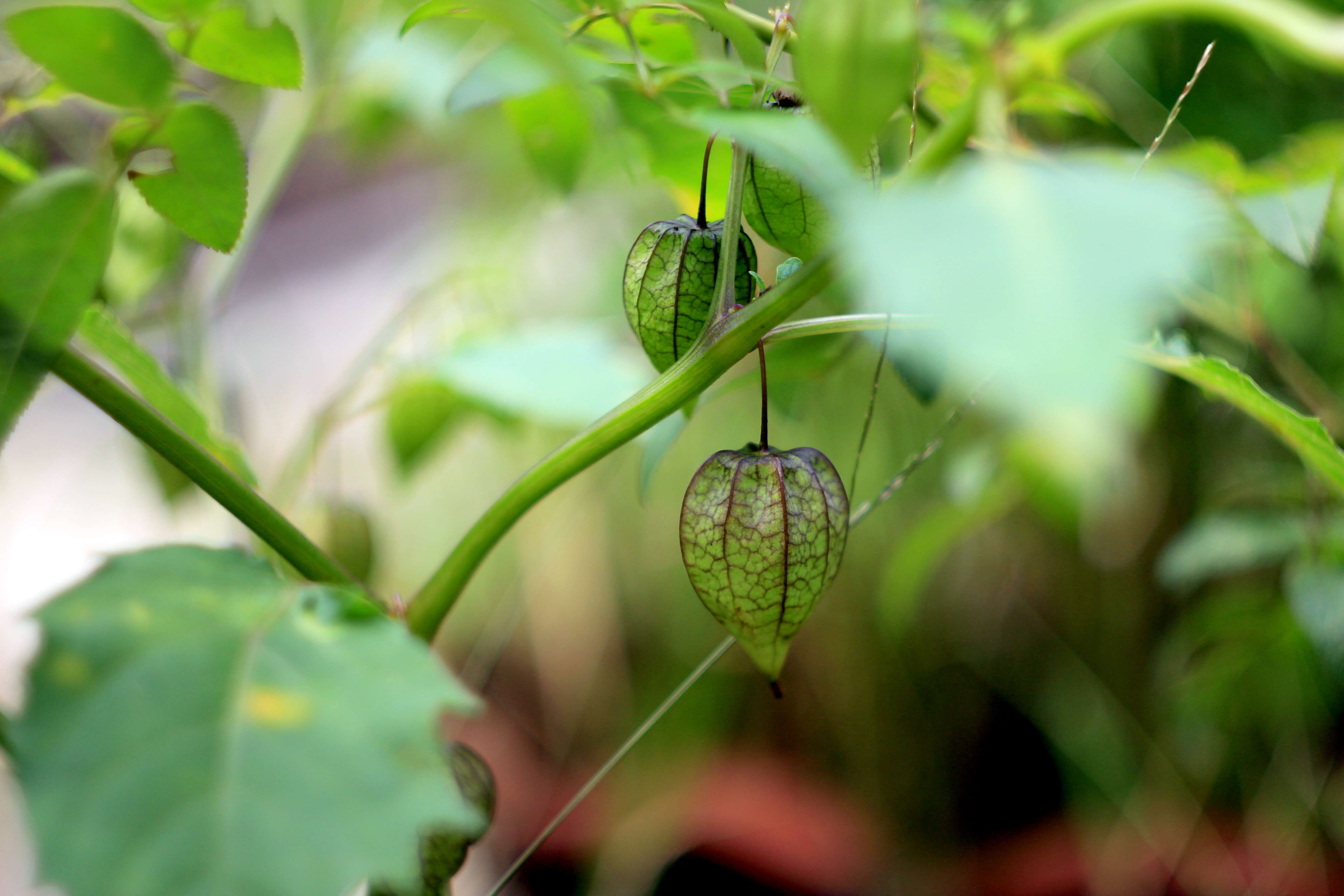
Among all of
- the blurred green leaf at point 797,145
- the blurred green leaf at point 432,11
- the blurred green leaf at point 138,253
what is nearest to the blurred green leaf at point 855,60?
the blurred green leaf at point 797,145

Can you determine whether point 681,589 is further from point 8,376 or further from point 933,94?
point 8,376

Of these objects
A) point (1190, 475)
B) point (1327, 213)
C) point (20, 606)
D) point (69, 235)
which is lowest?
point (1190, 475)

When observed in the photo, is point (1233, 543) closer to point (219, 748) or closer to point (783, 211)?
point (783, 211)

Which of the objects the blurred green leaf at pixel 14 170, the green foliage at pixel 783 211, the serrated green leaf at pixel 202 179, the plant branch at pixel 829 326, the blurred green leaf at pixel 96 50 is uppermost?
the blurred green leaf at pixel 96 50

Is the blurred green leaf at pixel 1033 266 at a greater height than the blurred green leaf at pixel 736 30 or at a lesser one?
lesser

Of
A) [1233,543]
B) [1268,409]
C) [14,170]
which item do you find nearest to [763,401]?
[1268,409]

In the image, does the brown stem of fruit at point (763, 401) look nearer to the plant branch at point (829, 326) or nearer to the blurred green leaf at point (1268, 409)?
the plant branch at point (829, 326)

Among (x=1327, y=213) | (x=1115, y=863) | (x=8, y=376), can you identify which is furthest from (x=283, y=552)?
(x=1115, y=863)

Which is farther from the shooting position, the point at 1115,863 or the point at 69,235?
the point at 1115,863
